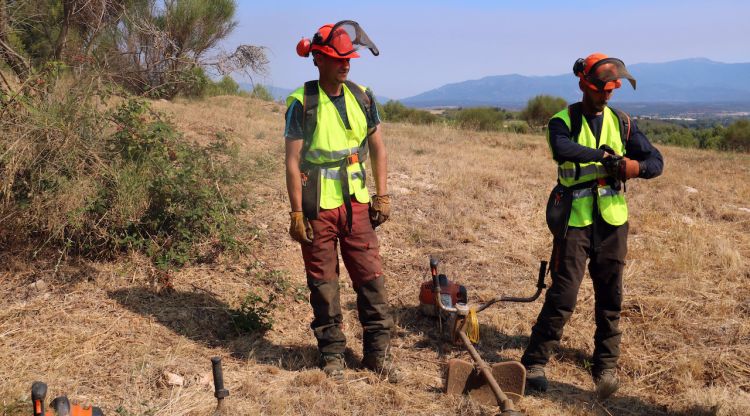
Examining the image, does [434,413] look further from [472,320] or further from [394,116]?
[394,116]

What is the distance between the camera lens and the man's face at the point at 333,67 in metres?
3.31

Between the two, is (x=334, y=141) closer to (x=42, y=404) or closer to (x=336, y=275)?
(x=336, y=275)

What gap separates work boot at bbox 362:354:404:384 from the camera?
361 cm

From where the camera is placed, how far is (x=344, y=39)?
3.27m

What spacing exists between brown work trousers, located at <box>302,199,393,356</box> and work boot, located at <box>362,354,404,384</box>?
0.03m

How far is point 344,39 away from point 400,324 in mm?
2235

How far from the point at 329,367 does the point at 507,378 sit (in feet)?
3.45

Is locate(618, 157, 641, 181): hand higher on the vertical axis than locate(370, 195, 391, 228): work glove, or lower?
higher

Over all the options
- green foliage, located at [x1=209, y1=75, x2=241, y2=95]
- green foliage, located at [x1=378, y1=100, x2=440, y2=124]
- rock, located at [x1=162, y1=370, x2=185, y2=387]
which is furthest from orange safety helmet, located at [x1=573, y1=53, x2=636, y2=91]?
green foliage, located at [x1=378, y1=100, x2=440, y2=124]

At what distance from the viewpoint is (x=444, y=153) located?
10.1 m

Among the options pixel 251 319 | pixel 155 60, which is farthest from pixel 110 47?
pixel 251 319

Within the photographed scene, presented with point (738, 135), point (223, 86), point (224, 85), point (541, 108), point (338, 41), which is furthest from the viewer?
point (541, 108)

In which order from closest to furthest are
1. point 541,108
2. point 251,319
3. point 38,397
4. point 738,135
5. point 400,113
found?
point 38,397 < point 251,319 < point 738,135 < point 541,108 < point 400,113

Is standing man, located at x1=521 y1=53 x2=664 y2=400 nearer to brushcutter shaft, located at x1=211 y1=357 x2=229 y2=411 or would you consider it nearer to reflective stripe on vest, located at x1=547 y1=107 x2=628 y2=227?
reflective stripe on vest, located at x1=547 y1=107 x2=628 y2=227
